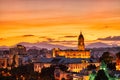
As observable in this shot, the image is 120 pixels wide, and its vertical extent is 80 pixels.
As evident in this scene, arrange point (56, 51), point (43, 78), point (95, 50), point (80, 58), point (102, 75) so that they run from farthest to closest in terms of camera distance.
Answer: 1. point (95, 50)
2. point (56, 51)
3. point (80, 58)
4. point (43, 78)
5. point (102, 75)

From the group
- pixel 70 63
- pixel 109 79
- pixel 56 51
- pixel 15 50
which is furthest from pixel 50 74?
pixel 15 50

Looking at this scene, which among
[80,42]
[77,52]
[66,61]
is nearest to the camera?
[66,61]

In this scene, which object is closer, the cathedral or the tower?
the tower

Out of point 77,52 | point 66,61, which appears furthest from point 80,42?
point 77,52

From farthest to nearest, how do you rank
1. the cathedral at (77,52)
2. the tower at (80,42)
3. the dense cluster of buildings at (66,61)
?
the cathedral at (77,52) → the tower at (80,42) → the dense cluster of buildings at (66,61)

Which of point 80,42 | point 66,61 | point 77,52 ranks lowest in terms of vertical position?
point 66,61

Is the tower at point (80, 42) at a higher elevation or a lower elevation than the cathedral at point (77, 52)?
higher

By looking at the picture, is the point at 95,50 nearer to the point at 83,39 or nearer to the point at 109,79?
the point at 83,39

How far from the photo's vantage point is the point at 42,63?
7806cm

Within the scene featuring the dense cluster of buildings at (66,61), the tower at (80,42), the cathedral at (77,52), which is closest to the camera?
the dense cluster of buildings at (66,61)

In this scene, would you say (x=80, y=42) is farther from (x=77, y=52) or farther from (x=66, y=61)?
(x=77, y=52)

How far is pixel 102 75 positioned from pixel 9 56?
7237 centimetres

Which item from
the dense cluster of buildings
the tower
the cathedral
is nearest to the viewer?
the dense cluster of buildings

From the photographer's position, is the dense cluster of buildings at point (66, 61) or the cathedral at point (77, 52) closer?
the dense cluster of buildings at point (66, 61)
